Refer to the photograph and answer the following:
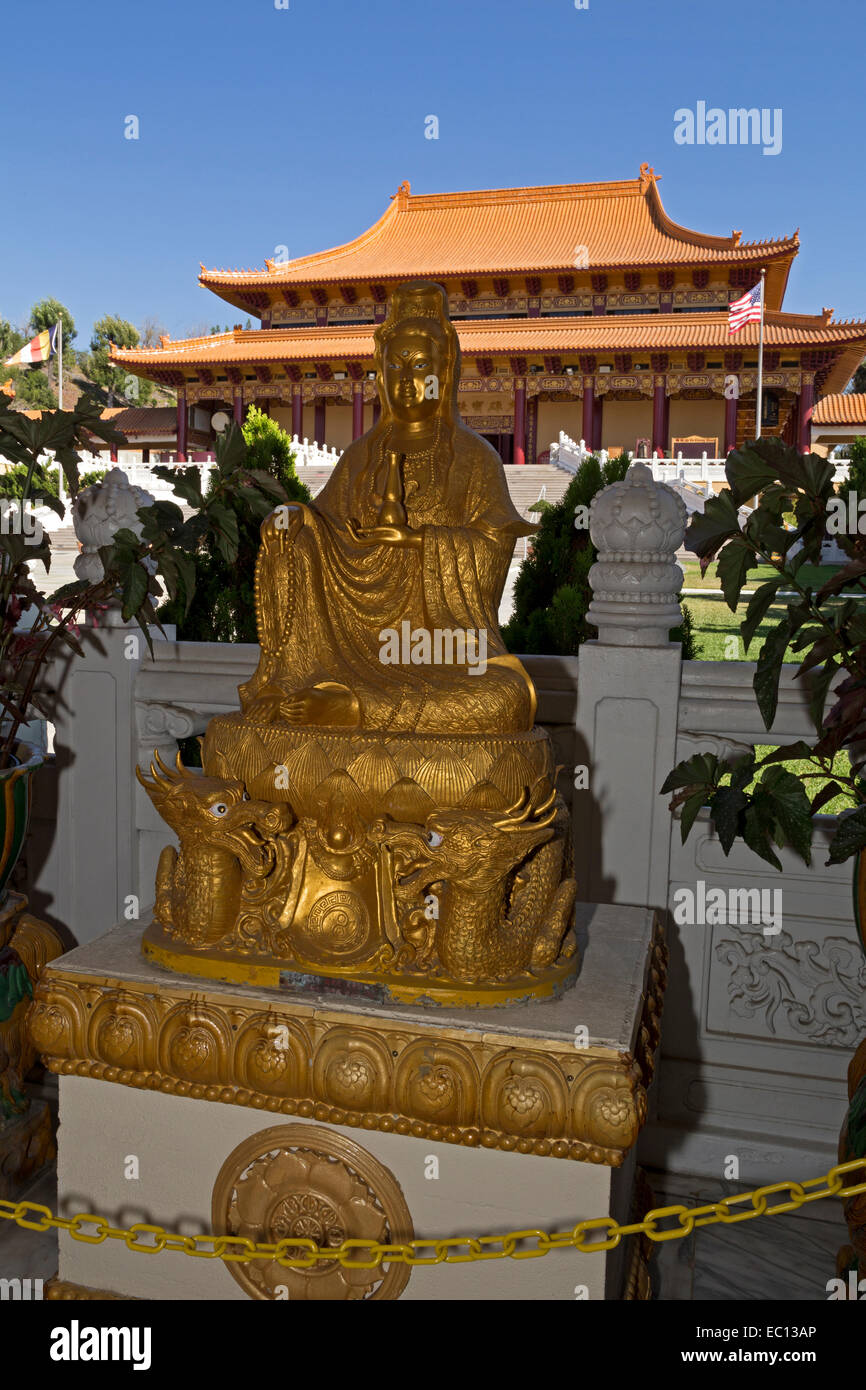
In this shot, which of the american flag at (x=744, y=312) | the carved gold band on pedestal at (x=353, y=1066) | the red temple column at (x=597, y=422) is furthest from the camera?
the red temple column at (x=597, y=422)

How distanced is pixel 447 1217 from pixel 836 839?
1.00m

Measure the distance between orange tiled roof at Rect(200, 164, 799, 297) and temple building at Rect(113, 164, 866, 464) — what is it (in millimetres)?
42

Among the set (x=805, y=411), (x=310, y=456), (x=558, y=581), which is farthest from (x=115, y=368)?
(x=558, y=581)

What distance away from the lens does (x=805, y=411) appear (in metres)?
18.4

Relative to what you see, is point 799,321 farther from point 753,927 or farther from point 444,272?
point 753,927

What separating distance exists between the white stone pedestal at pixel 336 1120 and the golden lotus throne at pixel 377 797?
0.09m

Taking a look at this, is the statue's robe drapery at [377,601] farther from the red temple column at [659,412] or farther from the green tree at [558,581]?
the red temple column at [659,412]

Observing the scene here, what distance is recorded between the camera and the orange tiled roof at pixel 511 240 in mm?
19266

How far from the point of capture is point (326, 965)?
198cm

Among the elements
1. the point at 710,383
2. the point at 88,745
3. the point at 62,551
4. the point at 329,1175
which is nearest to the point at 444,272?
the point at 710,383

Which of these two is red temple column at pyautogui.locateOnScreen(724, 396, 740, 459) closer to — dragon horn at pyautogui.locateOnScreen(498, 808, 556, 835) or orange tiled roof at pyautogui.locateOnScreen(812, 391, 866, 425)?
orange tiled roof at pyautogui.locateOnScreen(812, 391, 866, 425)

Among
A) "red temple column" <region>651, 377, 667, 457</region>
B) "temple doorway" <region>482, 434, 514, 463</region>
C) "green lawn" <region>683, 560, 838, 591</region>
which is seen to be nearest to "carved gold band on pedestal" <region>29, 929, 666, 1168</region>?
"green lawn" <region>683, 560, 838, 591</region>

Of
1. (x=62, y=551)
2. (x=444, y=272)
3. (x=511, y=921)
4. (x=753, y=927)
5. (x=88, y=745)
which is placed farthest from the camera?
(x=444, y=272)

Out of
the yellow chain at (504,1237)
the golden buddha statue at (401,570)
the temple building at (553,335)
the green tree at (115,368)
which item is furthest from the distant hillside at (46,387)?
the yellow chain at (504,1237)
